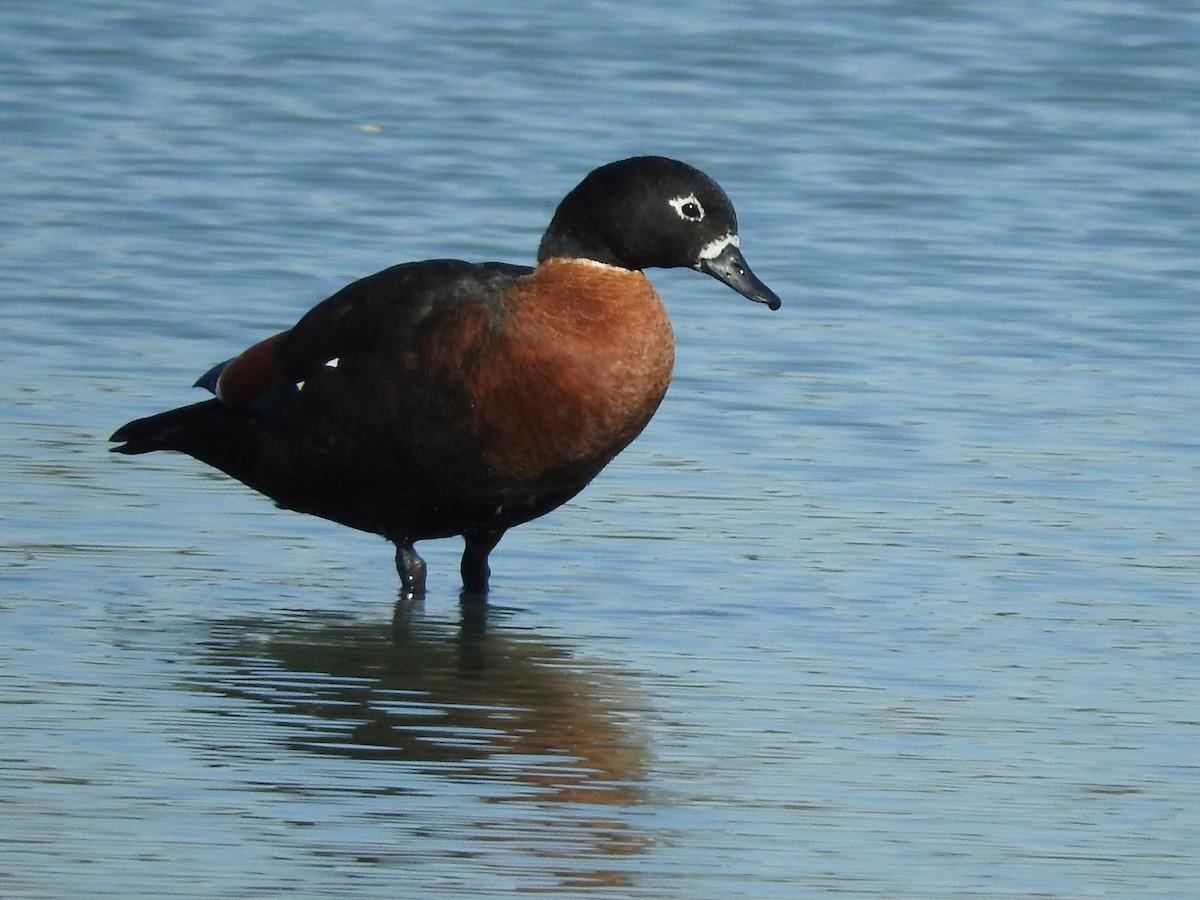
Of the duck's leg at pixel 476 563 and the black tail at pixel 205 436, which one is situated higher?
the black tail at pixel 205 436

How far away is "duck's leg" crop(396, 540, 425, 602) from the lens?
6945 mm

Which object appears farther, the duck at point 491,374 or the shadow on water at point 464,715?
the duck at point 491,374

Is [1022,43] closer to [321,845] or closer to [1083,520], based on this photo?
[1083,520]

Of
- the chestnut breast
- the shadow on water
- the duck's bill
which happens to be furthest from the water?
the duck's bill

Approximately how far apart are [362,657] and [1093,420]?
10.2 ft

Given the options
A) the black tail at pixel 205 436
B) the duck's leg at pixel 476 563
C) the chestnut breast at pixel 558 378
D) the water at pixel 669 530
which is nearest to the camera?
the water at pixel 669 530

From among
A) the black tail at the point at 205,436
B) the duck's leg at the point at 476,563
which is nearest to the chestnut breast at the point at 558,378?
the duck's leg at the point at 476,563

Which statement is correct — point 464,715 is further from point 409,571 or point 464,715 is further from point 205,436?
point 205,436

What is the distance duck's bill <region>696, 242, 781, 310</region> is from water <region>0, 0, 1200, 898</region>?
2.39 ft

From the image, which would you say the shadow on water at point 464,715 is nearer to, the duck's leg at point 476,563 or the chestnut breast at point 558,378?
the duck's leg at point 476,563

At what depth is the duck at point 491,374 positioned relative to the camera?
255 inches

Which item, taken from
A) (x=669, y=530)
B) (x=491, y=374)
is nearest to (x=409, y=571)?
(x=491, y=374)

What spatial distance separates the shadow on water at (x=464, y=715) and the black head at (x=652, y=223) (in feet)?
3.05

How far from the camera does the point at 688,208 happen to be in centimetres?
668
